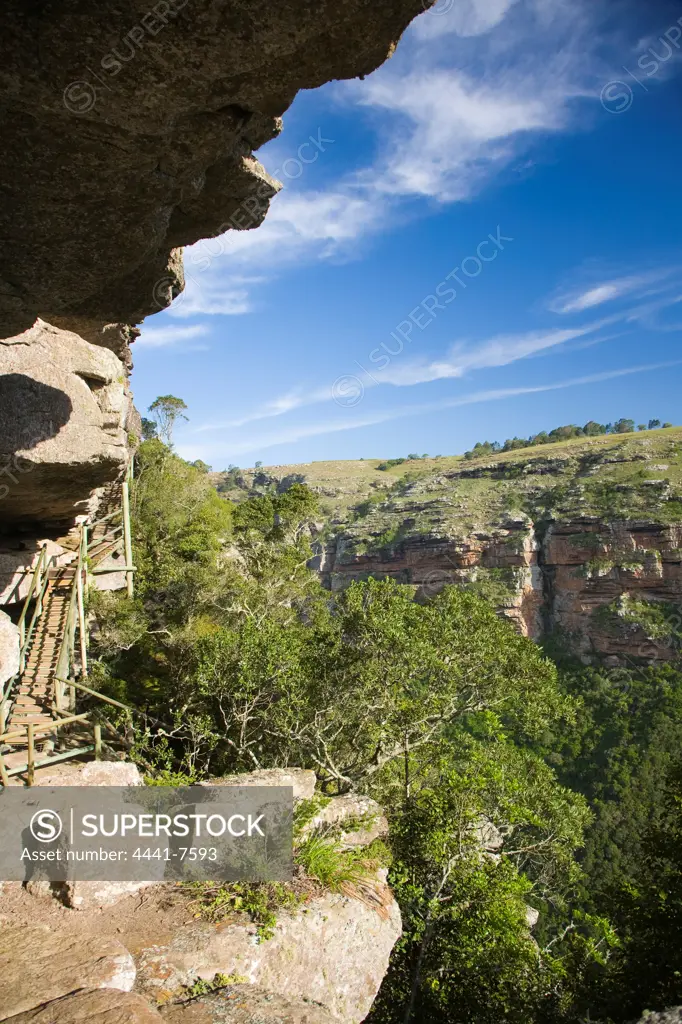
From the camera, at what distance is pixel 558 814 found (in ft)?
45.3

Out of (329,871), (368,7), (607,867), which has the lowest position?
(607,867)

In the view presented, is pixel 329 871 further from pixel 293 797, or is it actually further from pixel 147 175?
pixel 147 175

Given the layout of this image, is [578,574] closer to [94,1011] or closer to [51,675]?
[51,675]

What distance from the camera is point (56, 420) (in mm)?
10703

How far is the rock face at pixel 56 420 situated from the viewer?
10.1 meters

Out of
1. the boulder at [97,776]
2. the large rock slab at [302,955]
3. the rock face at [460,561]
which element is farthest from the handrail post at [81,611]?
the rock face at [460,561]

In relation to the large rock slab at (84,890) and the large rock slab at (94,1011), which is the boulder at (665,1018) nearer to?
the large rock slab at (94,1011)

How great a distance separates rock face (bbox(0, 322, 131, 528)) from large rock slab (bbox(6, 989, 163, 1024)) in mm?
8438

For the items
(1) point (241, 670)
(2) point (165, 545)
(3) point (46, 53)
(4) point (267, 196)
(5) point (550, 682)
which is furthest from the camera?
(2) point (165, 545)

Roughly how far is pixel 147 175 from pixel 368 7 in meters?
2.32

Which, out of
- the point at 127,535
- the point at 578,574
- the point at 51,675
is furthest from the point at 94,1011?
the point at 578,574

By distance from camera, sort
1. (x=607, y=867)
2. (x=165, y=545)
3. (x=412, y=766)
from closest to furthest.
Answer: (x=412, y=766)
(x=165, y=545)
(x=607, y=867)

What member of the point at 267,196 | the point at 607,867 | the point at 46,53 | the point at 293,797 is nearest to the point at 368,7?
the point at 46,53

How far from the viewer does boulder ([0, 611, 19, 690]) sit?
36.0ft
